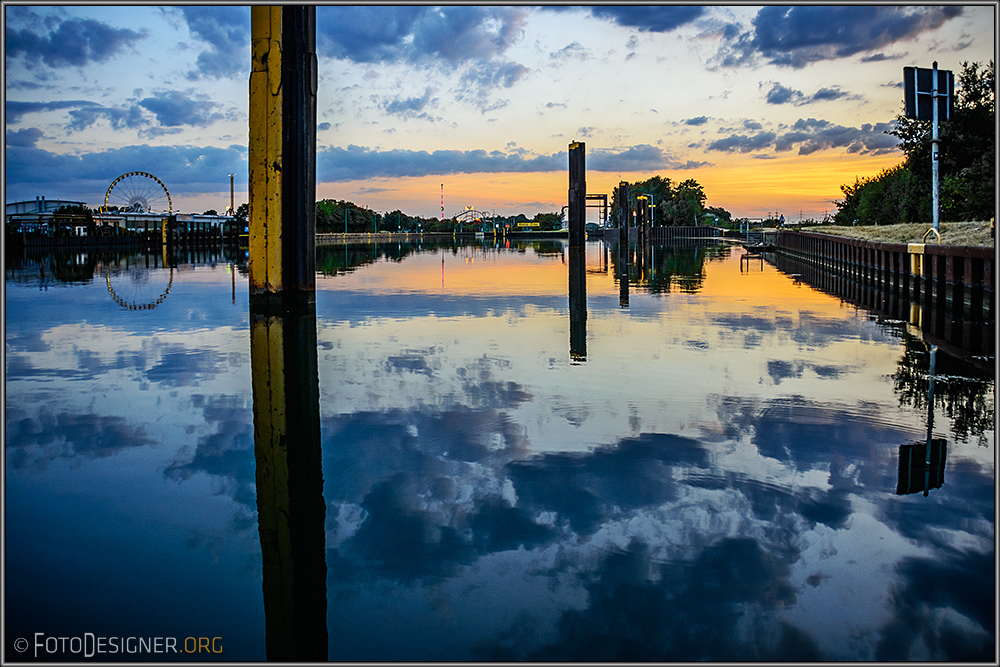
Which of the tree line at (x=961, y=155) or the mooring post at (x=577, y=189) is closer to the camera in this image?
the tree line at (x=961, y=155)

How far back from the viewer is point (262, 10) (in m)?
8.48

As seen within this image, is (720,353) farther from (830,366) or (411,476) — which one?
(411,476)

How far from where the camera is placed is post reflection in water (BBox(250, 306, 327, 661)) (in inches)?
81.9

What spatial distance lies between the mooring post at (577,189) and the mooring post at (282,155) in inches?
751

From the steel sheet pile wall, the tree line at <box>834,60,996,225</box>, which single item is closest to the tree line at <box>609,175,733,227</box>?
the tree line at <box>834,60,996,225</box>

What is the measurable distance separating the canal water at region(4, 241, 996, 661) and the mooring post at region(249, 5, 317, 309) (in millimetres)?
2622

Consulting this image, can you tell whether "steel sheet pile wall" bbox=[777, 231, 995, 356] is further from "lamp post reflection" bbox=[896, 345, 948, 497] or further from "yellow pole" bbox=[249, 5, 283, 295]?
"yellow pole" bbox=[249, 5, 283, 295]

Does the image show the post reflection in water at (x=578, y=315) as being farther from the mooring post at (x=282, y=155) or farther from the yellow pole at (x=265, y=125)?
the yellow pole at (x=265, y=125)

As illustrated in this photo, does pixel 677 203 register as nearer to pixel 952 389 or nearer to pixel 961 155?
pixel 961 155

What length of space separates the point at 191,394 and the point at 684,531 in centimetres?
344

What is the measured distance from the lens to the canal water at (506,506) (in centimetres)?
205

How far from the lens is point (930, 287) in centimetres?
1059

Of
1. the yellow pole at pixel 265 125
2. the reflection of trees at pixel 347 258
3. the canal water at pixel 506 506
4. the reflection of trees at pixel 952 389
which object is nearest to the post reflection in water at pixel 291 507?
the canal water at pixel 506 506

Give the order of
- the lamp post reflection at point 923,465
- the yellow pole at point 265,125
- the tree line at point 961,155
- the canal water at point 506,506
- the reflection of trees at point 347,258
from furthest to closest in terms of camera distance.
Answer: the tree line at point 961,155 < the reflection of trees at point 347,258 < the yellow pole at point 265,125 < the lamp post reflection at point 923,465 < the canal water at point 506,506
